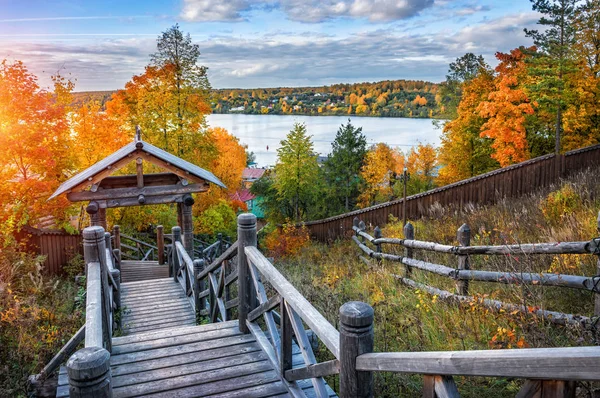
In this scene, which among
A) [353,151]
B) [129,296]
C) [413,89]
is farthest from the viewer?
[413,89]

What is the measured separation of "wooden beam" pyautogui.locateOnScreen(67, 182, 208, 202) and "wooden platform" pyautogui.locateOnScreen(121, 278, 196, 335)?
2.32 metres

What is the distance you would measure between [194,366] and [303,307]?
1.58m

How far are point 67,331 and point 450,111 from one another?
2880 cm

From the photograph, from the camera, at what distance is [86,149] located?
57.4 ft

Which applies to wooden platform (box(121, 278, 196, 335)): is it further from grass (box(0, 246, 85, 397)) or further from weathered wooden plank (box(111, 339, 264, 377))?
weathered wooden plank (box(111, 339, 264, 377))

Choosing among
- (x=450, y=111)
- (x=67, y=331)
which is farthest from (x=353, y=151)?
(x=67, y=331)

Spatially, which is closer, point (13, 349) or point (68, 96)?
point (13, 349)

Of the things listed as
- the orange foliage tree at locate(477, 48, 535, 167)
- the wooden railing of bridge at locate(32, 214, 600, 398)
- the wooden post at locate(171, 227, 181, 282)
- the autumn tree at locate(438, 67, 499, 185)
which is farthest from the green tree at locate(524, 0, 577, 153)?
the wooden railing of bridge at locate(32, 214, 600, 398)

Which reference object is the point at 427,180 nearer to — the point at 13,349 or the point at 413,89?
the point at 13,349

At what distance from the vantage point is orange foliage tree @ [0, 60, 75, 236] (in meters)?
13.1

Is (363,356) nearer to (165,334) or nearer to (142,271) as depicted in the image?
(165,334)

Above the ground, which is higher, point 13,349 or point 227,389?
point 227,389

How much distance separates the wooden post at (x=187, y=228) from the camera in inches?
457

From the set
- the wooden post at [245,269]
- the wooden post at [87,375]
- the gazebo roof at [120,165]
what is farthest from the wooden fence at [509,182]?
the wooden post at [87,375]
